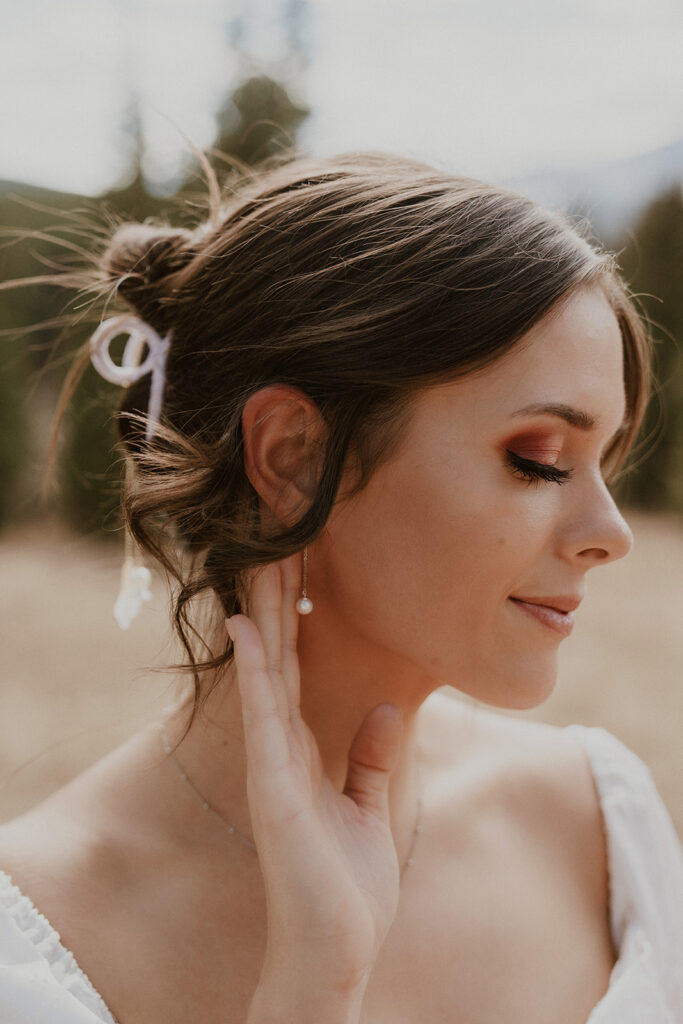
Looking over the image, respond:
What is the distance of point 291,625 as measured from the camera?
170cm

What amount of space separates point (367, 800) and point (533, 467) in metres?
0.68

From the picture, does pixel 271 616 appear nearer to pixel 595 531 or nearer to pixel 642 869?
pixel 595 531

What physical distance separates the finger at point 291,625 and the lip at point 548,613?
1.30 ft

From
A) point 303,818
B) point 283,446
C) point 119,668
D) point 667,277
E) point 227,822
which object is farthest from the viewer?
point 667,277

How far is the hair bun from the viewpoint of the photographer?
6.57 feet

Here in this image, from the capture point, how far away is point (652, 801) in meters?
2.31

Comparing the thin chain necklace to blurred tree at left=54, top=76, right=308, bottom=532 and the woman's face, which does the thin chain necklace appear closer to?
the woman's face

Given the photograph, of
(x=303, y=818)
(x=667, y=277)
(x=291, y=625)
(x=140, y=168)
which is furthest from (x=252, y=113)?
(x=303, y=818)

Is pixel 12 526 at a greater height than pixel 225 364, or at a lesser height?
lesser

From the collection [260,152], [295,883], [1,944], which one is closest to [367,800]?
[295,883]

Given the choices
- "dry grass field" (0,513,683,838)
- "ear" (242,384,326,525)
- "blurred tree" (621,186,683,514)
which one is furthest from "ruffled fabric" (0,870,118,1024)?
"blurred tree" (621,186,683,514)

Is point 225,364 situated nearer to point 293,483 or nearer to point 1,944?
point 293,483

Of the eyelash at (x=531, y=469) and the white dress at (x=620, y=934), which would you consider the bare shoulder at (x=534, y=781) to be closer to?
the white dress at (x=620, y=934)

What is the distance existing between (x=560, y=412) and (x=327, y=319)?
0.44m
